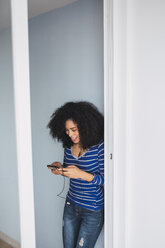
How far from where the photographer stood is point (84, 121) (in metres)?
1.48

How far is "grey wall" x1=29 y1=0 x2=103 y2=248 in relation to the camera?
5.51 ft

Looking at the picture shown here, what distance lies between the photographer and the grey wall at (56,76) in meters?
1.68
